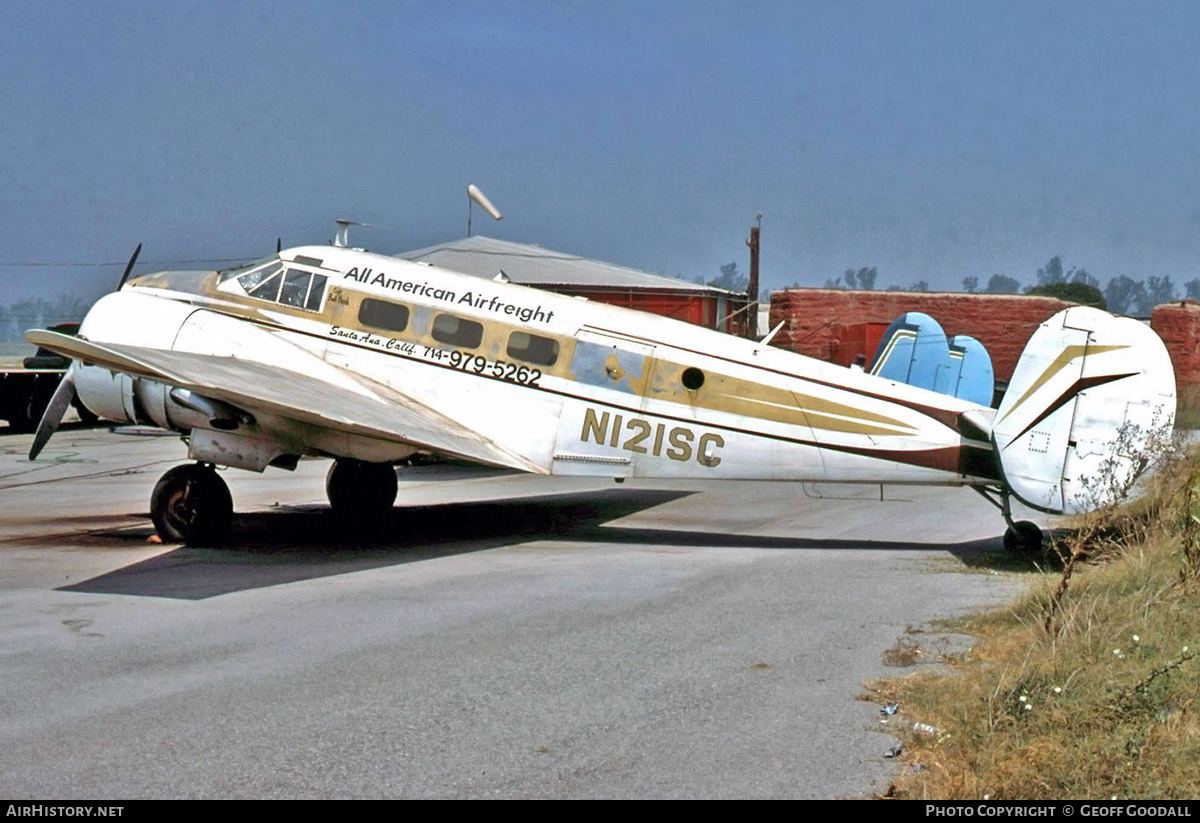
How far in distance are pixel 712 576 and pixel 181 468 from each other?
6447 millimetres

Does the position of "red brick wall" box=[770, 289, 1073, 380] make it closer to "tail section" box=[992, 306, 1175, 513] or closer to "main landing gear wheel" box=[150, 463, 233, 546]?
"tail section" box=[992, 306, 1175, 513]

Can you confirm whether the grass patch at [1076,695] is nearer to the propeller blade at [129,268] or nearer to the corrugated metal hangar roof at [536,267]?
the propeller blade at [129,268]

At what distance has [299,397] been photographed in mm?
13438

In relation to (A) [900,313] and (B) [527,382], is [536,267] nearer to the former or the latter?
(A) [900,313]

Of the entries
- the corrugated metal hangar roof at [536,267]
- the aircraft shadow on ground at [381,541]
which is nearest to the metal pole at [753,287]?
the corrugated metal hangar roof at [536,267]

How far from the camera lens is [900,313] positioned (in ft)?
100

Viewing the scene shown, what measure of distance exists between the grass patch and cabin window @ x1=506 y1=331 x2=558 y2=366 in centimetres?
651

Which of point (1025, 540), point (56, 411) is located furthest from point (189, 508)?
point (1025, 540)

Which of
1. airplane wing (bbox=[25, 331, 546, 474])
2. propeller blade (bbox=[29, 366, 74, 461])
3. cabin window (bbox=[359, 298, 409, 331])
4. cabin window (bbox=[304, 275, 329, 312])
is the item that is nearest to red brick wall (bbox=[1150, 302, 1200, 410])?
airplane wing (bbox=[25, 331, 546, 474])

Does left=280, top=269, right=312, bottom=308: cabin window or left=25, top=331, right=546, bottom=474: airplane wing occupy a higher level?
left=280, top=269, right=312, bottom=308: cabin window

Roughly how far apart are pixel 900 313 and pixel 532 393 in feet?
59.4

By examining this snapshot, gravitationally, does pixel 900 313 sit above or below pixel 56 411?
above

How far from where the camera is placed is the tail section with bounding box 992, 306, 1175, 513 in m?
11.6

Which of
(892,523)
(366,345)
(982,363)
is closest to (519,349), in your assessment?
(366,345)
